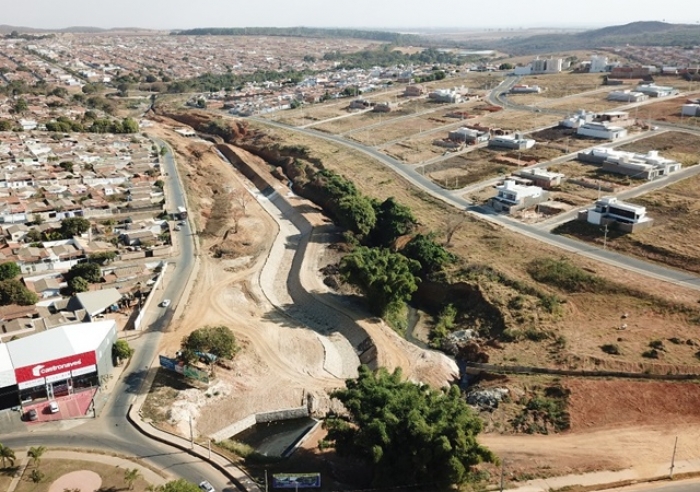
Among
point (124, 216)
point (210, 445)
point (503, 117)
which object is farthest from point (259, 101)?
point (210, 445)

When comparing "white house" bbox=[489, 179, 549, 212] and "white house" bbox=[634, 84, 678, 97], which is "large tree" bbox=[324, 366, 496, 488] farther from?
"white house" bbox=[634, 84, 678, 97]

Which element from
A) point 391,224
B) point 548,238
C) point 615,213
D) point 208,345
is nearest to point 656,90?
point 615,213

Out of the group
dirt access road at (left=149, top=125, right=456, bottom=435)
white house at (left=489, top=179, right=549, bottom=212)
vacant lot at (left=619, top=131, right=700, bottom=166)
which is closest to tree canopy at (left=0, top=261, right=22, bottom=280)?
dirt access road at (left=149, top=125, right=456, bottom=435)

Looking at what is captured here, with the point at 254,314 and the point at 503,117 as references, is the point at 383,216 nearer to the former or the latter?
the point at 254,314

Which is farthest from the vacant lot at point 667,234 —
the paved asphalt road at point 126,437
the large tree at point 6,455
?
the large tree at point 6,455

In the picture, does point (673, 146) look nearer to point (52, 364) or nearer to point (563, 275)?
point (563, 275)

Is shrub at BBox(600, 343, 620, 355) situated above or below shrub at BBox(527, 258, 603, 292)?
below
